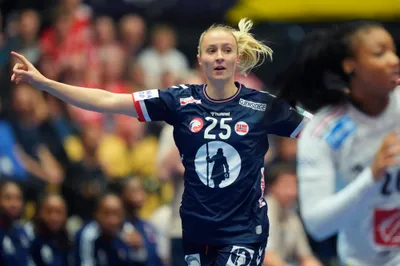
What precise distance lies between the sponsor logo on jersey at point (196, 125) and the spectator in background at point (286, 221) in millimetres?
3628

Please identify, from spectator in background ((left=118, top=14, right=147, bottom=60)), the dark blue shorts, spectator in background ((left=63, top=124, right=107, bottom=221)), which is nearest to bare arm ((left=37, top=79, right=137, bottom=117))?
the dark blue shorts

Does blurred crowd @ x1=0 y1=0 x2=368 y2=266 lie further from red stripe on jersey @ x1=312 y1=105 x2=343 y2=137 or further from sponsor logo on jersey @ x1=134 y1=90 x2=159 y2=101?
red stripe on jersey @ x1=312 y1=105 x2=343 y2=137

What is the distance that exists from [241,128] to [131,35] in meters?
7.05

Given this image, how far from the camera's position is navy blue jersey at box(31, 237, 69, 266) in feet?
31.7

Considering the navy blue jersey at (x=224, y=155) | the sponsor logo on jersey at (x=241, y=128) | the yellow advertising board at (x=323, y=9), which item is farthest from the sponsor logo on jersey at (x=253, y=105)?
the yellow advertising board at (x=323, y=9)

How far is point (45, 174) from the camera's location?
1082cm

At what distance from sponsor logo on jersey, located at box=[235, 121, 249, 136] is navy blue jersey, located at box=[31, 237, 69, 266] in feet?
14.3

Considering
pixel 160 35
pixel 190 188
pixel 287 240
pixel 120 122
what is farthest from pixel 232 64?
pixel 160 35

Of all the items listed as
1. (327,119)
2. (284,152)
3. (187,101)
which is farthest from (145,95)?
(284,152)

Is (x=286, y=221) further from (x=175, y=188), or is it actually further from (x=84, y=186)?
(x=84, y=186)

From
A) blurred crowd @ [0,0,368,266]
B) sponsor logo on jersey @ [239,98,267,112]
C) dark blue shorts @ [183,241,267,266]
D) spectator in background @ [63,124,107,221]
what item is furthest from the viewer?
spectator in background @ [63,124,107,221]

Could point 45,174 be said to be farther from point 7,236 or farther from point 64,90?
point 64,90

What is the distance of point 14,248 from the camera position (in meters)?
9.55

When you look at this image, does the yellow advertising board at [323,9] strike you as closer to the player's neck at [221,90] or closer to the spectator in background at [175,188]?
the spectator in background at [175,188]
